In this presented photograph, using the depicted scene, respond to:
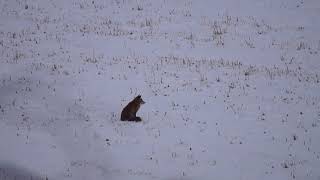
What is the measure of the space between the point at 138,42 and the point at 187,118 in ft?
29.8

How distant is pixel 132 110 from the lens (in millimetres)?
13133

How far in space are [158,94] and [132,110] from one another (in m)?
2.86

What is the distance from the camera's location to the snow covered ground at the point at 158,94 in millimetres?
11211

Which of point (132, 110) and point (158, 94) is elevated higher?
point (158, 94)

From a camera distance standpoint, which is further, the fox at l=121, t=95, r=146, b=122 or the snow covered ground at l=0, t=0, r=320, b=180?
the fox at l=121, t=95, r=146, b=122

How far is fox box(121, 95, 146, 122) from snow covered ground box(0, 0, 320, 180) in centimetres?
26

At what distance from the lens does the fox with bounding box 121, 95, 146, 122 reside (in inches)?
514

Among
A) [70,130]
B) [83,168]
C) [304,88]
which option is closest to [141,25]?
[304,88]

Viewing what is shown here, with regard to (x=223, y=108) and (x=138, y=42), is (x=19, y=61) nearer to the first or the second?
(x=138, y=42)

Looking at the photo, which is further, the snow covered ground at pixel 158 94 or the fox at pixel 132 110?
the fox at pixel 132 110

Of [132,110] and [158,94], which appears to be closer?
[132,110]

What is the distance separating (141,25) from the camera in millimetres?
25281

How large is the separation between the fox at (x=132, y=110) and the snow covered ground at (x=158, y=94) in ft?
0.86

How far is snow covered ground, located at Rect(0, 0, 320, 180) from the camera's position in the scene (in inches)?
441
